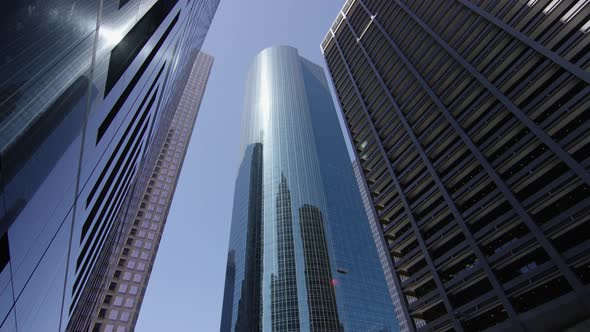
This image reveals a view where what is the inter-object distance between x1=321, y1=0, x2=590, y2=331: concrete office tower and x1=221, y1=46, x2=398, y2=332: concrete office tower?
5486cm

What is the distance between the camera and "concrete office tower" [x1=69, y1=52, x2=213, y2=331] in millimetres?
70812

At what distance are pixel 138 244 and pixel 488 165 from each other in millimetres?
85175

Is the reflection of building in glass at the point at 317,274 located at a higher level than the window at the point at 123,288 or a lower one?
higher

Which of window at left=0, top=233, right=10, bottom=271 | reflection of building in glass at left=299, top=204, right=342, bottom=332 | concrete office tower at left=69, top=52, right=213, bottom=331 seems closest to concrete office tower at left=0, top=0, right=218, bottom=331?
window at left=0, top=233, right=10, bottom=271

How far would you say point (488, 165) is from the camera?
46625mm

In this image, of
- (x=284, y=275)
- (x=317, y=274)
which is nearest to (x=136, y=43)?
(x=284, y=275)

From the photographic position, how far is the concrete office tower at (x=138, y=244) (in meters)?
70.8

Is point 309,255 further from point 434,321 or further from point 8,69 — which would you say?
point 8,69

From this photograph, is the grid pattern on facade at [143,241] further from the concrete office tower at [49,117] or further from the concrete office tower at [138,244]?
the concrete office tower at [49,117]

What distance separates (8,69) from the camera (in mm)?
4223

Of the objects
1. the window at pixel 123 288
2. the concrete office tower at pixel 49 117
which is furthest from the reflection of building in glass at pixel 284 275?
the concrete office tower at pixel 49 117

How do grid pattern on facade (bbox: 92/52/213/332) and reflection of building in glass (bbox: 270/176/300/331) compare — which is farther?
reflection of building in glass (bbox: 270/176/300/331)

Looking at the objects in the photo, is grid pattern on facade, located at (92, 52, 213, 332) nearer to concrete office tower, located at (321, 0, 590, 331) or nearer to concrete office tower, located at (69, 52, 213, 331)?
concrete office tower, located at (69, 52, 213, 331)

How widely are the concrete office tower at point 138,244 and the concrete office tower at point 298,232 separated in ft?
128
